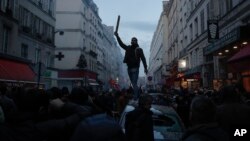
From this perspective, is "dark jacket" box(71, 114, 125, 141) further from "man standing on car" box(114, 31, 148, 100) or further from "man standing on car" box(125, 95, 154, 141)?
"man standing on car" box(114, 31, 148, 100)

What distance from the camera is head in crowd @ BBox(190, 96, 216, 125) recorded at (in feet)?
11.5

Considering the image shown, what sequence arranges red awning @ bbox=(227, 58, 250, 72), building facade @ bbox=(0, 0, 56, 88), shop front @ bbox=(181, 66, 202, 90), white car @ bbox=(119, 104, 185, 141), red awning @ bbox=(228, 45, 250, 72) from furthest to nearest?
shop front @ bbox=(181, 66, 202, 90)
building facade @ bbox=(0, 0, 56, 88)
red awning @ bbox=(227, 58, 250, 72)
red awning @ bbox=(228, 45, 250, 72)
white car @ bbox=(119, 104, 185, 141)

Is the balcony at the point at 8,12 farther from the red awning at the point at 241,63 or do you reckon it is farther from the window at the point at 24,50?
the red awning at the point at 241,63

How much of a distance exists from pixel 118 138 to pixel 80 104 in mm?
1630

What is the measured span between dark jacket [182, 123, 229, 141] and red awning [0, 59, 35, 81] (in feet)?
62.7

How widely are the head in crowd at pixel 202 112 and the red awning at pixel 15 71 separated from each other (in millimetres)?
18947

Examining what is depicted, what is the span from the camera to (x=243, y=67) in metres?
13.1

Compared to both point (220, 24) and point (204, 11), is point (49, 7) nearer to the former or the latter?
point (204, 11)

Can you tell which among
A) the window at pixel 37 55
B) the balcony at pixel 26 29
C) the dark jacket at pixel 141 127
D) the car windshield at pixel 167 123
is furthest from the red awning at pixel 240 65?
the window at pixel 37 55

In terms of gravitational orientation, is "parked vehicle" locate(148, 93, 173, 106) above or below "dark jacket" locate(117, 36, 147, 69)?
below

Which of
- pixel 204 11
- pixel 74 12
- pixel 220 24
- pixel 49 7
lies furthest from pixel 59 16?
pixel 220 24

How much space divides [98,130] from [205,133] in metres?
1.07

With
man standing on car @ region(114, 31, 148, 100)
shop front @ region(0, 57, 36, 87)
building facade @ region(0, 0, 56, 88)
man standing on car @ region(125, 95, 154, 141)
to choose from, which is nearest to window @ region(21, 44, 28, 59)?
building facade @ region(0, 0, 56, 88)

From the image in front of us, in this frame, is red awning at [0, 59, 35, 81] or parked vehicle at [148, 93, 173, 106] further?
red awning at [0, 59, 35, 81]
